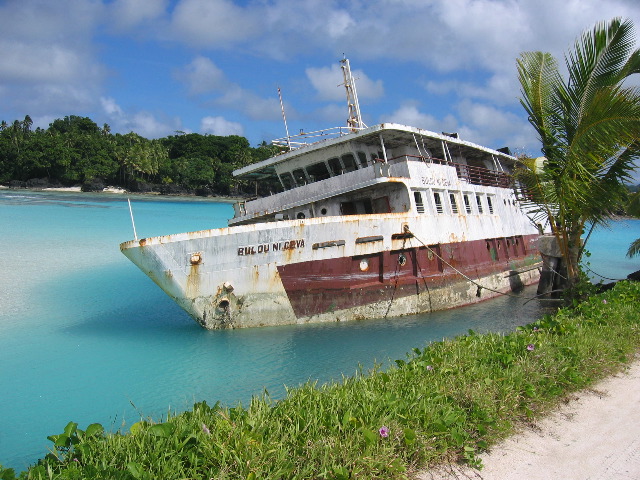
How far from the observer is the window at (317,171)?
17.0 metres

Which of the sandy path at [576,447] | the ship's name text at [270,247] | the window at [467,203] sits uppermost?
the window at [467,203]

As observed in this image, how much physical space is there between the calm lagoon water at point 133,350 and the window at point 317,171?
630cm

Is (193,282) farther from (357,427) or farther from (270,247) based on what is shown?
(357,427)

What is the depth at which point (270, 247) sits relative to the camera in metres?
12.9

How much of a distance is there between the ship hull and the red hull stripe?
0.10 feet

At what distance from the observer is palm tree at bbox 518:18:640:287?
27.1 feet

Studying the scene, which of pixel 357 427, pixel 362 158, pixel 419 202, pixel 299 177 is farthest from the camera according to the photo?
pixel 299 177

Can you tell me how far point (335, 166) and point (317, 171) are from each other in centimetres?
99

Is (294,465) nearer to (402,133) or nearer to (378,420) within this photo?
(378,420)

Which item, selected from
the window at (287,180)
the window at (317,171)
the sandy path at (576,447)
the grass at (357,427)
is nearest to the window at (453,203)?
the window at (317,171)

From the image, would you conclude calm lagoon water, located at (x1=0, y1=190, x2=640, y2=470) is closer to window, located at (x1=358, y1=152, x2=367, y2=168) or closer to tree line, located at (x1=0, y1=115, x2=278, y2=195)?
window, located at (x1=358, y1=152, x2=367, y2=168)

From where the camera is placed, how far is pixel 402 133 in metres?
16.0

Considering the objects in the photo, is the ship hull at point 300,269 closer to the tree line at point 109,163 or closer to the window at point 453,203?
the window at point 453,203

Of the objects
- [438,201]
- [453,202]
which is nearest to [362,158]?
[438,201]
